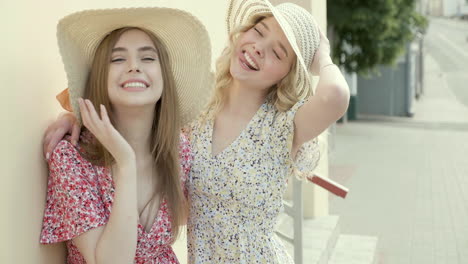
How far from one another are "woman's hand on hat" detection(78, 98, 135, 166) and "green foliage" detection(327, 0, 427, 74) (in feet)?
46.3

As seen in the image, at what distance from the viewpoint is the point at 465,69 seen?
3366 cm

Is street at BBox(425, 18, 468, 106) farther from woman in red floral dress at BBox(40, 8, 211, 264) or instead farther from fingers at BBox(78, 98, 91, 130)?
fingers at BBox(78, 98, 91, 130)

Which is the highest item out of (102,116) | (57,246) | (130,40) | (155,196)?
(130,40)

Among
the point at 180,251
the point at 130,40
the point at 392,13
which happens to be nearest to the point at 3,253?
the point at 130,40

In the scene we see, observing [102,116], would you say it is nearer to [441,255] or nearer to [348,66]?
[441,255]

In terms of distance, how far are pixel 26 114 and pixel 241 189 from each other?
2.89 feet

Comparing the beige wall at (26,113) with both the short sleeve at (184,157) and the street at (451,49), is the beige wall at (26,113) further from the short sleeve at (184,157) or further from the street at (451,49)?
the street at (451,49)

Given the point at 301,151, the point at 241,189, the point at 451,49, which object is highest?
the point at 301,151

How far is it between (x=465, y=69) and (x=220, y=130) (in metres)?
34.4

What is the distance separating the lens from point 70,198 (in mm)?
1656

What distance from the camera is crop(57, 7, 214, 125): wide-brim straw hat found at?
67.1 inches

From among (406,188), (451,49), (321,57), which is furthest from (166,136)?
(451,49)

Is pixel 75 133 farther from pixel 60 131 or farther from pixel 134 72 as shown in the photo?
pixel 134 72

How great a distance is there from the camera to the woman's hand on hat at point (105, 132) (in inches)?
64.2
